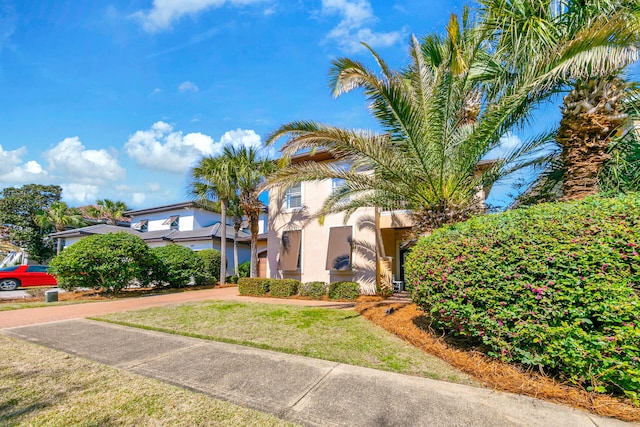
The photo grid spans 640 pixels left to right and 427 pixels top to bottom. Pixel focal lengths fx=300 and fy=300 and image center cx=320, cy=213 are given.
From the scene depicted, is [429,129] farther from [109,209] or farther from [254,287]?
[109,209]

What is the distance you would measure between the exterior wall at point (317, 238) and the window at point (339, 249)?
0.28 m

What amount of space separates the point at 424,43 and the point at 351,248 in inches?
350

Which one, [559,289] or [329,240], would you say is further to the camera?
[329,240]

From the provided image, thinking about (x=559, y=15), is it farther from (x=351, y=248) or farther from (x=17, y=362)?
(x=17, y=362)

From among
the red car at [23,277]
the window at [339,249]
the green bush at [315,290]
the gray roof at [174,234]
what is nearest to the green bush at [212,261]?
the gray roof at [174,234]

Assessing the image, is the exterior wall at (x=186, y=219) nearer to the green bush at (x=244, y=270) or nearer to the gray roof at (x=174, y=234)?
the gray roof at (x=174, y=234)

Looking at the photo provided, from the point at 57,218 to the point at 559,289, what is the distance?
Answer: 44.5 meters

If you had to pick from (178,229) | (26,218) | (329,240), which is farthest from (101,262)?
(26,218)

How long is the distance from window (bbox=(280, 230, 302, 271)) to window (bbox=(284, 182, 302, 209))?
4.93 ft

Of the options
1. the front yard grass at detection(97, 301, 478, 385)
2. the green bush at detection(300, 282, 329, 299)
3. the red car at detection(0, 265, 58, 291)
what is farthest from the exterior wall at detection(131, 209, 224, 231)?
the front yard grass at detection(97, 301, 478, 385)

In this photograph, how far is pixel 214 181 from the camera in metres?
18.0

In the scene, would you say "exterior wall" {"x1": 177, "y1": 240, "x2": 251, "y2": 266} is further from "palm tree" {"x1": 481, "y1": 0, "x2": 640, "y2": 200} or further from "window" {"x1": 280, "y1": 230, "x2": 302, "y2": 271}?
"palm tree" {"x1": 481, "y1": 0, "x2": 640, "y2": 200}

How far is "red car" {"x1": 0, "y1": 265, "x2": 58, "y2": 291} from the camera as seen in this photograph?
18.4 m

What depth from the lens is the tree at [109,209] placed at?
36312mm
